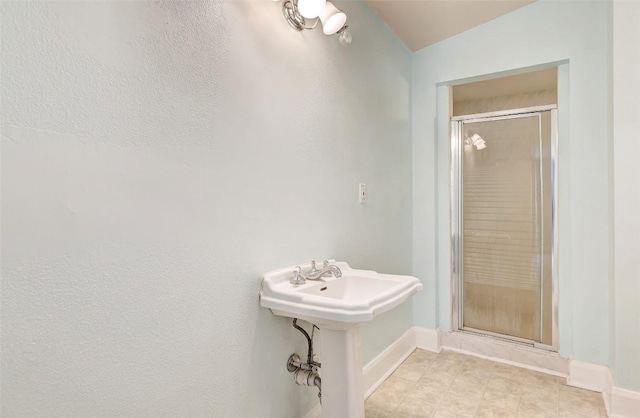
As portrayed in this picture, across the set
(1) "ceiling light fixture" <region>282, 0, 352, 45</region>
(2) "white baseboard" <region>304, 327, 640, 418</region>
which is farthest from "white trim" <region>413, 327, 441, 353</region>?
(1) "ceiling light fixture" <region>282, 0, 352, 45</region>

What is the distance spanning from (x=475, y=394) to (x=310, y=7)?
2232 millimetres

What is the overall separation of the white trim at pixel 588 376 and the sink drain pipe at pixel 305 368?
171 cm

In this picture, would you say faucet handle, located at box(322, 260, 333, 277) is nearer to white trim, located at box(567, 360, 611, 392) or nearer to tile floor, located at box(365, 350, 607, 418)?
tile floor, located at box(365, 350, 607, 418)

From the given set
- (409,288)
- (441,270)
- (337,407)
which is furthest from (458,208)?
(337,407)

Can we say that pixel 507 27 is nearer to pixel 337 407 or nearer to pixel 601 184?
pixel 601 184

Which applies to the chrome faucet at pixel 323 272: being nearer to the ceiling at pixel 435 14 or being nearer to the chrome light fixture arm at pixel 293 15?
the chrome light fixture arm at pixel 293 15

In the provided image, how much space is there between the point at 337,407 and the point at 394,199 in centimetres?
145

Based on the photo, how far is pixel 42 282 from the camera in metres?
0.77

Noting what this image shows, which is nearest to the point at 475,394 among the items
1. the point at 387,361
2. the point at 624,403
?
the point at 387,361

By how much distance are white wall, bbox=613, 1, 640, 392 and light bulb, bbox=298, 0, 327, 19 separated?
1.60 meters

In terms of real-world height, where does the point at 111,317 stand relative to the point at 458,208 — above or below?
below

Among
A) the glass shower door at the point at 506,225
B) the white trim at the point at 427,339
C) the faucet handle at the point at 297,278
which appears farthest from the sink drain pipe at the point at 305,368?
the glass shower door at the point at 506,225

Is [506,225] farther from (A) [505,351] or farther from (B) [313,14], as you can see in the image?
(B) [313,14]

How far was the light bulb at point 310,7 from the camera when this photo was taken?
1.40 metres
